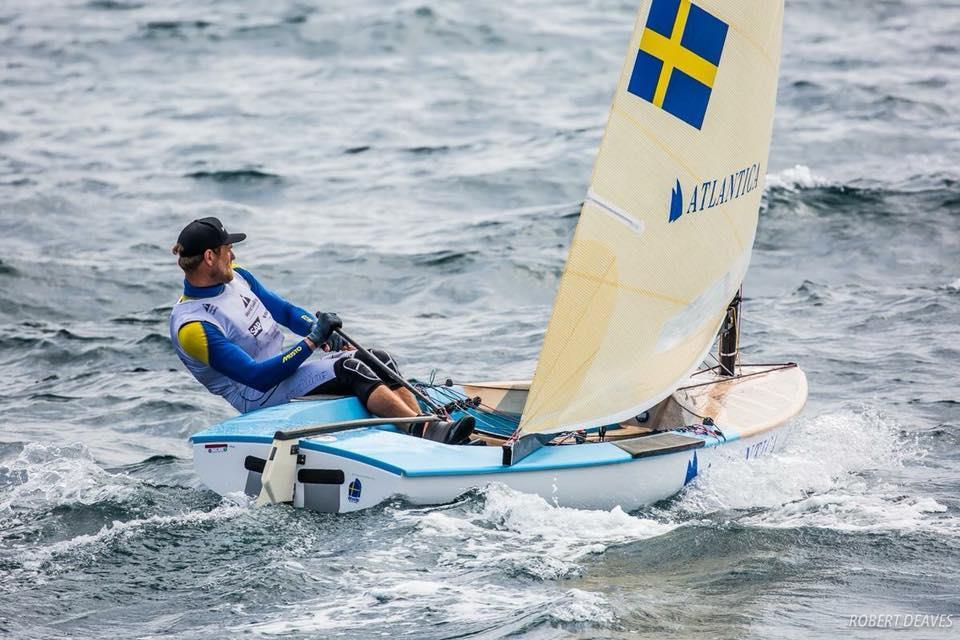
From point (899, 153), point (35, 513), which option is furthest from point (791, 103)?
point (35, 513)

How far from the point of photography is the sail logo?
5.82 metres

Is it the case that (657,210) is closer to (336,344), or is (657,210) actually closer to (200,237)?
(336,344)

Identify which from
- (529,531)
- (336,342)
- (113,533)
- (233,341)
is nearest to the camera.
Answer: (529,531)

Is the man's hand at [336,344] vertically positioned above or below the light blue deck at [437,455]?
above

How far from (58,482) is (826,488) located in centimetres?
372

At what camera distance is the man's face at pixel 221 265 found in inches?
242

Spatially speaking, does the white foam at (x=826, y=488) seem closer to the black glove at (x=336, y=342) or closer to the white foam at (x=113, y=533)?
the black glove at (x=336, y=342)

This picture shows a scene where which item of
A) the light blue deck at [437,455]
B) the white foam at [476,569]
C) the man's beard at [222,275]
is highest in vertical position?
the man's beard at [222,275]

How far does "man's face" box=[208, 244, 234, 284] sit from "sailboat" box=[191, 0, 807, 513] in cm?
68

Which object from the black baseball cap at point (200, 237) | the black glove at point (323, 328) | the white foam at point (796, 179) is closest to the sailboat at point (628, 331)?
the black glove at point (323, 328)

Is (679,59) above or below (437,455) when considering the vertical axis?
above

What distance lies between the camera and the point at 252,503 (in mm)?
5766

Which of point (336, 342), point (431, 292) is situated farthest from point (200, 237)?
point (431, 292)

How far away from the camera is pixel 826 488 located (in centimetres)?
634
